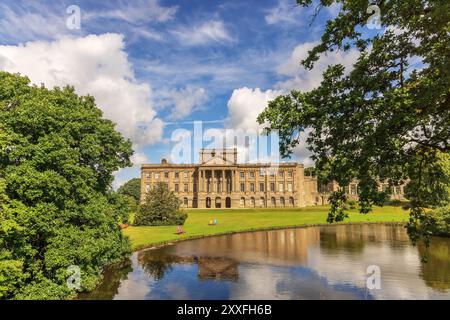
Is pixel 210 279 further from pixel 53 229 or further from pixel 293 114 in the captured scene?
pixel 293 114

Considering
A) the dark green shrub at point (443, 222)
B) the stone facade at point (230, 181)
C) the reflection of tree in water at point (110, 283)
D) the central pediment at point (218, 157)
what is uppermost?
the central pediment at point (218, 157)

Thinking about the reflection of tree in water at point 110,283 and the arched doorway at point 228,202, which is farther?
the arched doorway at point 228,202

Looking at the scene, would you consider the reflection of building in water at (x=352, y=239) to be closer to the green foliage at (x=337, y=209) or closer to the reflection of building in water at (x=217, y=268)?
the reflection of building in water at (x=217, y=268)

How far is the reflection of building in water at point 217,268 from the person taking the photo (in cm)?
2012

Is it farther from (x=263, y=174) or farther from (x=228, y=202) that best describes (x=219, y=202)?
(x=263, y=174)

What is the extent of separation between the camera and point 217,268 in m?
22.3

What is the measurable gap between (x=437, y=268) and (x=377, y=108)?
17.8 m

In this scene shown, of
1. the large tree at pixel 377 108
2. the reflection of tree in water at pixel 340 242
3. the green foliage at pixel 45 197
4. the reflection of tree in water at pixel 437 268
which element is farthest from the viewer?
the reflection of tree in water at pixel 340 242

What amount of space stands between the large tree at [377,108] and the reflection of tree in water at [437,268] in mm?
5146

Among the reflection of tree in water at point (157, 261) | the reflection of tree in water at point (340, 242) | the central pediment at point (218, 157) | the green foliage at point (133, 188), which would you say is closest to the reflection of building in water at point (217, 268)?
the reflection of tree in water at point (157, 261)
